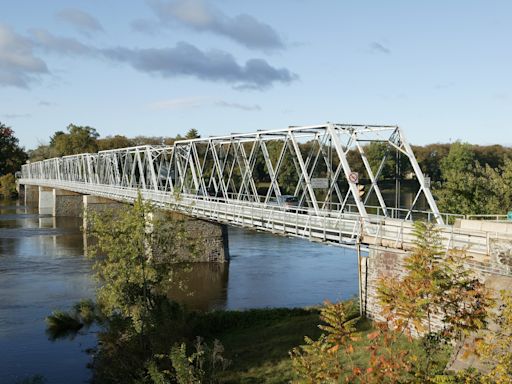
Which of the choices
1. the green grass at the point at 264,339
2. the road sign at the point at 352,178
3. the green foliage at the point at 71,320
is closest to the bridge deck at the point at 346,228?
the road sign at the point at 352,178

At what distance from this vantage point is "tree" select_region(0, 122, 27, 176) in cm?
14512

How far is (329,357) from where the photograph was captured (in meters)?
9.80

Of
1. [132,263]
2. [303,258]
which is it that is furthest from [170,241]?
[303,258]

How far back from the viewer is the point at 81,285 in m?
36.1

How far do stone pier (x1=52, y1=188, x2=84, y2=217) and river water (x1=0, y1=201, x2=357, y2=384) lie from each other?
2668cm

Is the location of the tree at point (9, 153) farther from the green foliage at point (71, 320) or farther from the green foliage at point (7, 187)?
the green foliage at point (71, 320)

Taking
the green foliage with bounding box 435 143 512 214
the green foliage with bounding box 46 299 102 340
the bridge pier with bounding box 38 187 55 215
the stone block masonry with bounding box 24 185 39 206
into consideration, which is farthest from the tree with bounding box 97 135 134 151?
the green foliage with bounding box 46 299 102 340

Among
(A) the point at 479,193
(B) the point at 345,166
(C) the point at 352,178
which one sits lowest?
(A) the point at 479,193

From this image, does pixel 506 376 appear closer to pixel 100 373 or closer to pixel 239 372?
pixel 239 372

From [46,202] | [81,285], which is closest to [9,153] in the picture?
[46,202]

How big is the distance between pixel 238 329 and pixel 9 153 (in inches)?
5459

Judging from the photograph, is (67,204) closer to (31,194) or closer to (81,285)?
(31,194)

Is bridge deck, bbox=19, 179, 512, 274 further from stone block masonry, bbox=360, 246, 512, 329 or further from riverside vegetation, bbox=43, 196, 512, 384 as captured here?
riverside vegetation, bbox=43, 196, 512, 384

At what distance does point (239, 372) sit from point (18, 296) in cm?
1858
